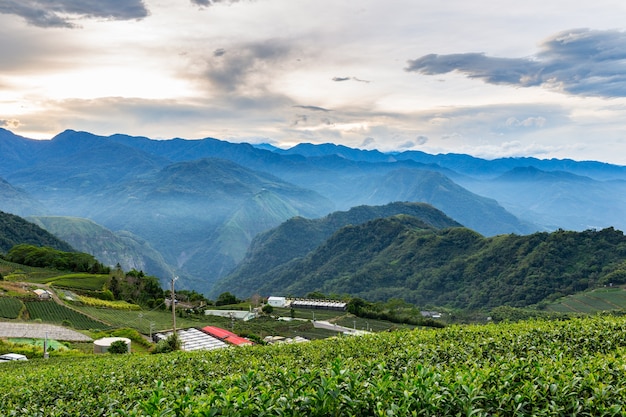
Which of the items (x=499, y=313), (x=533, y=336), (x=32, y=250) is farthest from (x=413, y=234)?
(x=533, y=336)

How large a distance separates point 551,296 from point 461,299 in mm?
25905

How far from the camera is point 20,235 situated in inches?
5354

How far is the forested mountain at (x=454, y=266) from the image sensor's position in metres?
106

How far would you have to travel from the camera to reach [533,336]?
11117mm

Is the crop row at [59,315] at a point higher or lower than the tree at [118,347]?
lower

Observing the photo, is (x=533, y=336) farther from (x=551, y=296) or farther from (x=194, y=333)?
(x=551, y=296)

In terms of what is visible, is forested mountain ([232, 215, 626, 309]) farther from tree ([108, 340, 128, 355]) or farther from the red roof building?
tree ([108, 340, 128, 355])

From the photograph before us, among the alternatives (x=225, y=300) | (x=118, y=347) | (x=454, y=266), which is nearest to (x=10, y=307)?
(x=118, y=347)

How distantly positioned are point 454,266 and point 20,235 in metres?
139

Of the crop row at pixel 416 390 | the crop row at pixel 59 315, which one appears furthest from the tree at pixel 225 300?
the crop row at pixel 416 390

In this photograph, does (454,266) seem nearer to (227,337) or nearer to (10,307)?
(227,337)

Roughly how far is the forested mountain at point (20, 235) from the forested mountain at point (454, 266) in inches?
3279

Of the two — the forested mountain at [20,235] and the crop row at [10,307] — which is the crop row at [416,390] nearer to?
the crop row at [10,307]

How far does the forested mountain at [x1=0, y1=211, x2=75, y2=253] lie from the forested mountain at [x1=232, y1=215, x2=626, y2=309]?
8329 cm
